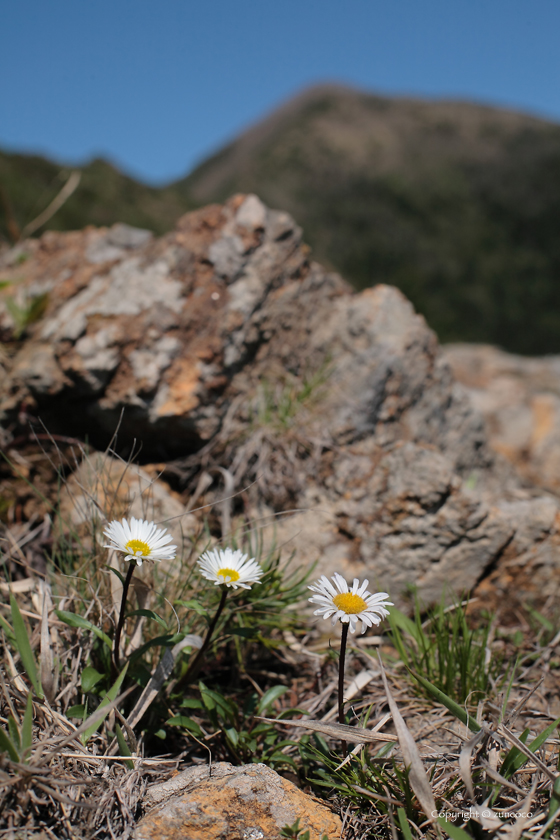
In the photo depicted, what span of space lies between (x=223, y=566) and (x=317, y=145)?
36.6 meters

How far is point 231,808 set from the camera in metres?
1.30

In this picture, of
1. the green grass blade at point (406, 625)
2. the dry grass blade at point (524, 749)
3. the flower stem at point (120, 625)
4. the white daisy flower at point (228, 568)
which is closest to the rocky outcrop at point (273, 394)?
the green grass blade at point (406, 625)

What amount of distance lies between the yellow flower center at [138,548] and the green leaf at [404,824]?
0.85 meters

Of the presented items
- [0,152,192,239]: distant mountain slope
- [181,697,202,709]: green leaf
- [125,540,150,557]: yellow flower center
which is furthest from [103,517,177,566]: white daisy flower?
[0,152,192,239]: distant mountain slope

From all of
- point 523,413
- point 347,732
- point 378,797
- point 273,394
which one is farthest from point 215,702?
point 523,413

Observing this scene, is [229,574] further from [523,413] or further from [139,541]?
[523,413]

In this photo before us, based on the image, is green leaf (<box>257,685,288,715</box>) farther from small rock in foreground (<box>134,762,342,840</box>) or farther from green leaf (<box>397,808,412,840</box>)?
green leaf (<box>397,808,412,840</box>)

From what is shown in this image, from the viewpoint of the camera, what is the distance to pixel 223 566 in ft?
4.98

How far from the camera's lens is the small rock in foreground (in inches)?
48.8

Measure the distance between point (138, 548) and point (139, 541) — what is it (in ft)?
0.12

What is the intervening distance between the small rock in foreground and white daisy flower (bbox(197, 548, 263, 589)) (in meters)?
0.49

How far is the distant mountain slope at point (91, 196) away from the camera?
11.3 meters

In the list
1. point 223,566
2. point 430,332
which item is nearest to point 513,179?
point 430,332

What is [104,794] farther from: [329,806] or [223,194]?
[223,194]
